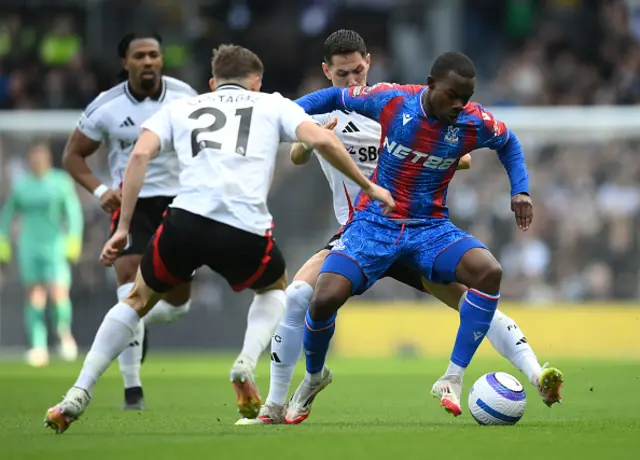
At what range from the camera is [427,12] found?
2403 centimetres

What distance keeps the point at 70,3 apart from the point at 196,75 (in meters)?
3.08

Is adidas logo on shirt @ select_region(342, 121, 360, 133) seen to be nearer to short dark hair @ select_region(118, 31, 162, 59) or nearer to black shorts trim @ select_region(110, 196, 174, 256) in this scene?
black shorts trim @ select_region(110, 196, 174, 256)

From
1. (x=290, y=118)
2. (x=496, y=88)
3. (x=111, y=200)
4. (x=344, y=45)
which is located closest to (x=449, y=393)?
(x=290, y=118)

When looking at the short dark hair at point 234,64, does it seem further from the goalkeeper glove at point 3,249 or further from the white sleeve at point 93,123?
the goalkeeper glove at point 3,249

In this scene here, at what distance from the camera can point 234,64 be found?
7523mm

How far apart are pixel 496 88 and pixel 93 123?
12.6 metres

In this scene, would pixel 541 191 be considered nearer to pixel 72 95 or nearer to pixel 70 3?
pixel 72 95

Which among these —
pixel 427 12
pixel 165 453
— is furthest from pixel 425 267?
pixel 427 12

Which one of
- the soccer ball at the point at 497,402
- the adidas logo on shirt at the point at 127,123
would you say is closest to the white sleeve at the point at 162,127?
the soccer ball at the point at 497,402

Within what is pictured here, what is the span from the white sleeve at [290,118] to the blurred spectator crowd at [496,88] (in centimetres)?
1154

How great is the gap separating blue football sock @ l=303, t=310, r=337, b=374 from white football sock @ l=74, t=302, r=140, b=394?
1.04 m

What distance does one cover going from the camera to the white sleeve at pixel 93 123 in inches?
402

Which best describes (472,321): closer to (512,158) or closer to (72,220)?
(512,158)

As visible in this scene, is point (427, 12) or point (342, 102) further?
point (427, 12)
